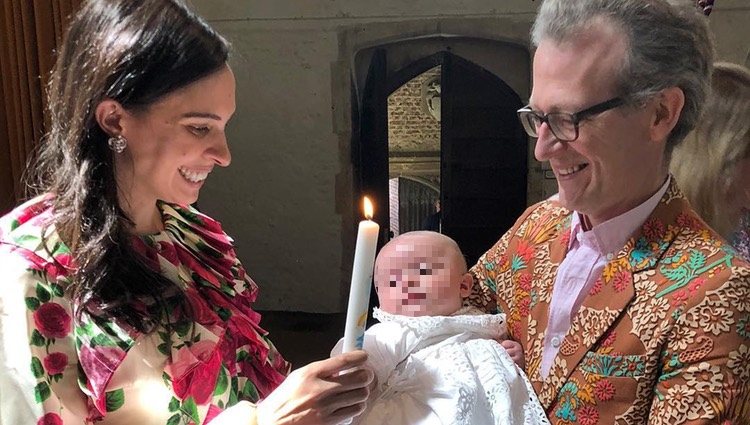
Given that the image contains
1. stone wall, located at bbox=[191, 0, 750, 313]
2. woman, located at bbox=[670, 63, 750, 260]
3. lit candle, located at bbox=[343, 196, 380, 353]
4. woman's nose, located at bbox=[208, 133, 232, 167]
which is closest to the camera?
lit candle, located at bbox=[343, 196, 380, 353]

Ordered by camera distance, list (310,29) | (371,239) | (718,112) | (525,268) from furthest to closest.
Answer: (310,29)
(718,112)
(525,268)
(371,239)

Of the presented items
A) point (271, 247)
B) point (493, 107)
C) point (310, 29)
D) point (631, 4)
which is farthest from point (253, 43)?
point (631, 4)

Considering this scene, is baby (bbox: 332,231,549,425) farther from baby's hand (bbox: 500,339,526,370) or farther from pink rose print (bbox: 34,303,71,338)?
pink rose print (bbox: 34,303,71,338)

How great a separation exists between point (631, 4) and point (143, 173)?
0.79 metres

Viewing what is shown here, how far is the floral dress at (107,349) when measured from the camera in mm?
940

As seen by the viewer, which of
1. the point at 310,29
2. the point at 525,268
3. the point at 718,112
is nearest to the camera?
the point at 525,268

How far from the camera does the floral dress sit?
0.94 metres

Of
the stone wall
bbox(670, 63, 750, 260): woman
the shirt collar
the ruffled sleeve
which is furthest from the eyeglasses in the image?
the stone wall

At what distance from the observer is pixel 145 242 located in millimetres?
1163

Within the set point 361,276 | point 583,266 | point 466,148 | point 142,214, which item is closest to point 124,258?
point 142,214

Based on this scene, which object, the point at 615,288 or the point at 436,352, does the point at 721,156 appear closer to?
the point at 615,288

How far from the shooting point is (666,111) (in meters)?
1.01

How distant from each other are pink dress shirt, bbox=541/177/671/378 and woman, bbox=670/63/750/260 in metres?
0.49

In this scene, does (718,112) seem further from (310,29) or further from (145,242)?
(310,29)
